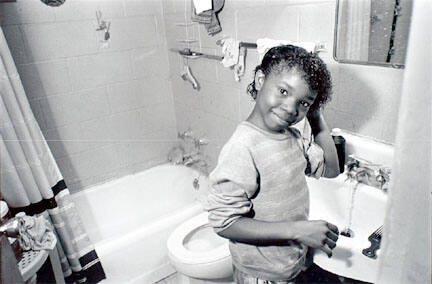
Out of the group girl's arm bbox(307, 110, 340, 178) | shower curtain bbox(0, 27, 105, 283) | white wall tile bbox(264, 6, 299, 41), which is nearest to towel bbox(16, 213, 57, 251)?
shower curtain bbox(0, 27, 105, 283)

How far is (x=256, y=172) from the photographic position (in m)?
0.70

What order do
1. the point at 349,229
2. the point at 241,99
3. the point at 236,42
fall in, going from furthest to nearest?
the point at 241,99 < the point at 236,42 < the point at 349,229

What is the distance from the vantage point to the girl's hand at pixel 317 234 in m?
0.64

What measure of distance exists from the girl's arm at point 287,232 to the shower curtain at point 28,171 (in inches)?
38.4

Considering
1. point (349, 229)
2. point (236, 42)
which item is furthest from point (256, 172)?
point (236, 42)

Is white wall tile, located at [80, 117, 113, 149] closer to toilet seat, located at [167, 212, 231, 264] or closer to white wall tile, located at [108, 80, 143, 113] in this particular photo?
white wall tile, located at [108, 80, 143, 113]

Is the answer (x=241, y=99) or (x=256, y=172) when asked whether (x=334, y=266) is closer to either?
(x=256, y=172)

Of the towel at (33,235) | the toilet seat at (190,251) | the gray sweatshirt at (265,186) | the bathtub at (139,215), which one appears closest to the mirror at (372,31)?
the gray sweatshirt at (265,186)

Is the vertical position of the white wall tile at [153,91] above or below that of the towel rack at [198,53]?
below

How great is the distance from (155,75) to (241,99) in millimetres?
735

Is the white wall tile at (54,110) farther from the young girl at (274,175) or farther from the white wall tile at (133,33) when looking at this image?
the young girl at (274,175)

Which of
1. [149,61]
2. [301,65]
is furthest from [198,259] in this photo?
[149,61]

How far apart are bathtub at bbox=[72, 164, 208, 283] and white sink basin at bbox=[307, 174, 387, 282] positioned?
0.90m

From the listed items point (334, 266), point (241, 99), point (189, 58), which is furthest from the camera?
point (189, 58)
